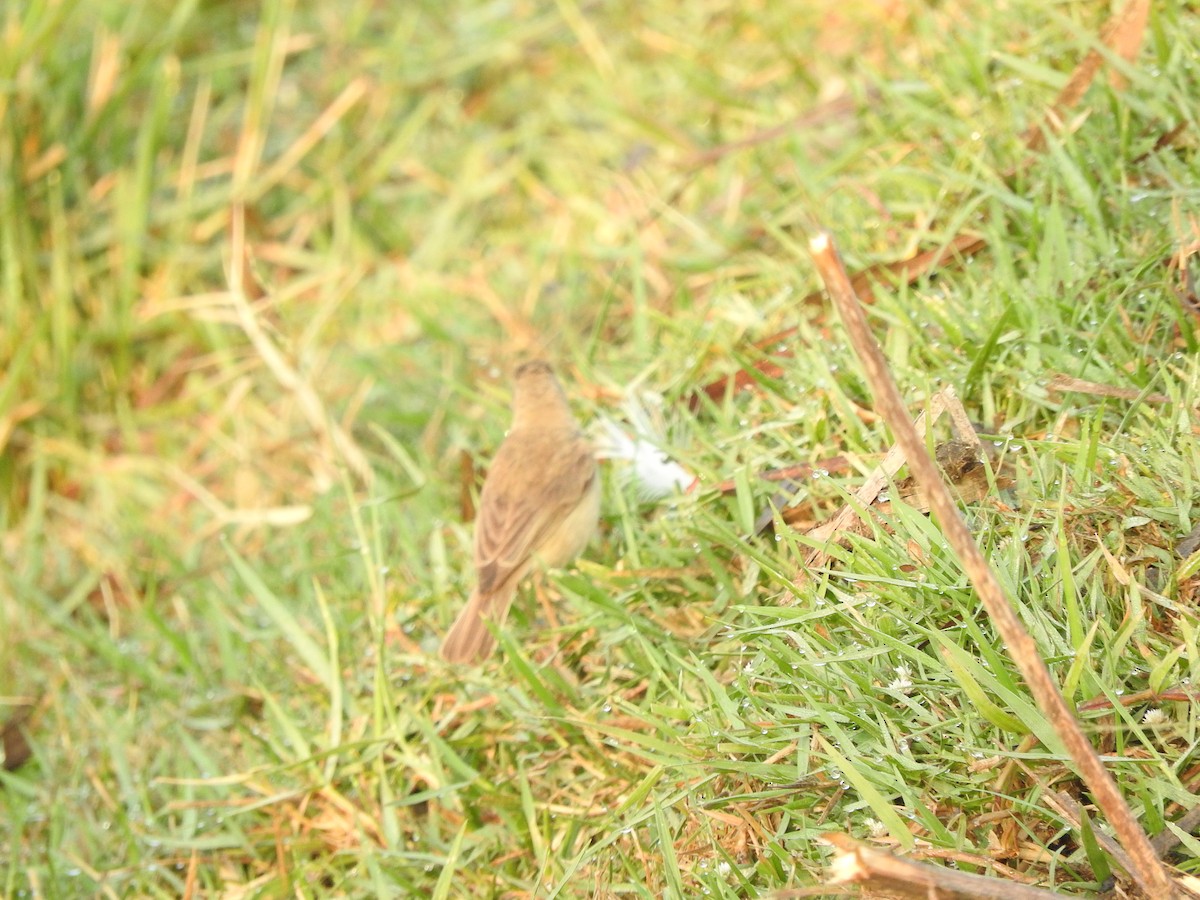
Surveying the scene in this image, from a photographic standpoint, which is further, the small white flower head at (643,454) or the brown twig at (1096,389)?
the small white flower head at (643,454)

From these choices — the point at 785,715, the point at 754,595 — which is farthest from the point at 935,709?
the point at 754,595

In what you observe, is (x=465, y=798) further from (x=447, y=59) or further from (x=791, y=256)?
(x=447, y=59)

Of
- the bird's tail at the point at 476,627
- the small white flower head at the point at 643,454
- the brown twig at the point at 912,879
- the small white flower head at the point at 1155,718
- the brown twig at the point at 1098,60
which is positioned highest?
the brown twig at the point at 1098,60

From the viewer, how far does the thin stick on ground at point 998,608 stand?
2.07m

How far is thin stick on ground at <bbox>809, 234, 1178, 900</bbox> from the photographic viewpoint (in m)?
2.07

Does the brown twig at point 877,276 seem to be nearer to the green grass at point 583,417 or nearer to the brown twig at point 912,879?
the green grass at point 583,417

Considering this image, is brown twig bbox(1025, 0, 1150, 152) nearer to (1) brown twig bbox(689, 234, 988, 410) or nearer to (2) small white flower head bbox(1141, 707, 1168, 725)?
(1) brown twig bbox(689, 234, 988, 410)

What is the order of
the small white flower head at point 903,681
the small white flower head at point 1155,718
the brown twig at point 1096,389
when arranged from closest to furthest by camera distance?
the small white flower head at point 1155,718 → the small white flower head at point 903,681 → the brown twig at point 1096,389

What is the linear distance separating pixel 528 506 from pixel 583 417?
0.62m

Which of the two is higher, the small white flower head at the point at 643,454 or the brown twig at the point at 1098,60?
the brown twig at the point at 1098,60

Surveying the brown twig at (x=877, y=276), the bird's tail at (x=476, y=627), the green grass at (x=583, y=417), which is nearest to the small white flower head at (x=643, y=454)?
the green grass at (x=583, y=417)

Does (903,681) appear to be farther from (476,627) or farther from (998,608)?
(476,627)

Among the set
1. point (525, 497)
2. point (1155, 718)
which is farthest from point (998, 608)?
point (525, 497)

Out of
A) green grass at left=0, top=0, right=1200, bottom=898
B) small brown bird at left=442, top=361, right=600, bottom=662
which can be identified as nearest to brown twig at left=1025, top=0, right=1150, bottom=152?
green grass at left=0, top=0, right=1200, bottom=898
